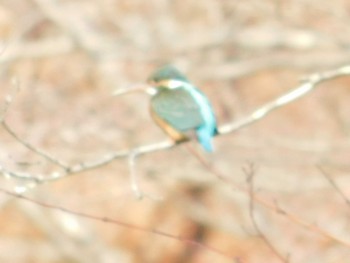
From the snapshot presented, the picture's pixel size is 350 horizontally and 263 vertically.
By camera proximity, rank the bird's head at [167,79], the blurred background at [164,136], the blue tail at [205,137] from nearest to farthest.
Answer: the blue tail at [205,137] < the bird's head at [167,79] < the blurred background at [164,136]

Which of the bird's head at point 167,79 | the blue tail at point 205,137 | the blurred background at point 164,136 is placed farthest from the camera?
the blurred background at point 164,136

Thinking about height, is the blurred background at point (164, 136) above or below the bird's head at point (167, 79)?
below

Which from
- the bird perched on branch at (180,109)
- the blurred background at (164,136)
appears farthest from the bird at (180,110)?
the blurred background at (164,136)

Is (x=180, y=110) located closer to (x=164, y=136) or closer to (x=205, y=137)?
(x=205, y=137)

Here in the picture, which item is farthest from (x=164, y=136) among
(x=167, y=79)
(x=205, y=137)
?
(x=205, y=137)

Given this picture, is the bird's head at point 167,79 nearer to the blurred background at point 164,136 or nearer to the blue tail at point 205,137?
the blue tail at point 205,137

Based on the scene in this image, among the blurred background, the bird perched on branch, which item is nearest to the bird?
the bird perched on branch

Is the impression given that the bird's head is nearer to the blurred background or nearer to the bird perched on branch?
the bird perched on branch
